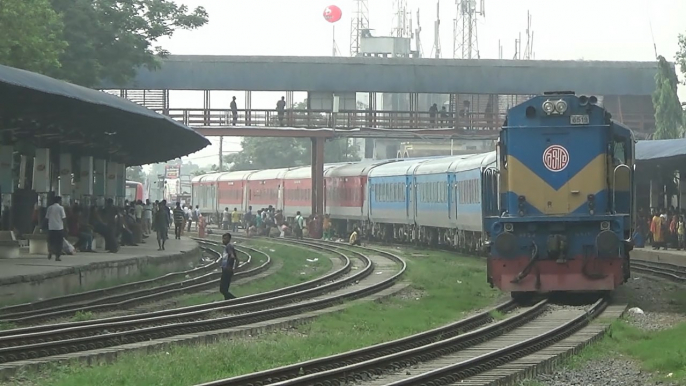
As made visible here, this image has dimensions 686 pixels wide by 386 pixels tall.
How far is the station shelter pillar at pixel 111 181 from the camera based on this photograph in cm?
3816

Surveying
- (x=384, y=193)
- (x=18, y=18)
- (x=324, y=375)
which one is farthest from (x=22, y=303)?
(x=384, y=193)

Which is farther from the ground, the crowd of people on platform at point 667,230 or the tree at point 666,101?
the tree at point 666,101

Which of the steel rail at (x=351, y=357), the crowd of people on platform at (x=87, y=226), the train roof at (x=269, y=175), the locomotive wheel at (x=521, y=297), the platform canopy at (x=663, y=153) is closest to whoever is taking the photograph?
the steel rail at (x=351, y=357)

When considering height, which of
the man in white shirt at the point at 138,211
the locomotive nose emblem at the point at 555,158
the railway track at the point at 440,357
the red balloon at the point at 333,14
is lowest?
the railway track at the point at 440,357

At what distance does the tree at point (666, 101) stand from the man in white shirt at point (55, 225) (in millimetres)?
33136

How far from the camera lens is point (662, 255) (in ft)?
113

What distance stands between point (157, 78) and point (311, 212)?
865 centimetres

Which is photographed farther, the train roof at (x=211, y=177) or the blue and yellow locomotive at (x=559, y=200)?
the train roof at (x=211, y=177)

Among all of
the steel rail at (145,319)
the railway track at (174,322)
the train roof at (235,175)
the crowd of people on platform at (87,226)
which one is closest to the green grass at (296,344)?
the railway track at (174,322)

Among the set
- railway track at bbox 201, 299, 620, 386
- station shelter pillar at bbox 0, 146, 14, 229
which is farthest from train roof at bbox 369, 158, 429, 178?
railway track at bbox 201, 299, 620, 386

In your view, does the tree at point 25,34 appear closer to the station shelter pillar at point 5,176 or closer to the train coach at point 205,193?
the station shelter pillar at point 5,176

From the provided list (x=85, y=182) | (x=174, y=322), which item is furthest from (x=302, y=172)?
(x=174, y=322)

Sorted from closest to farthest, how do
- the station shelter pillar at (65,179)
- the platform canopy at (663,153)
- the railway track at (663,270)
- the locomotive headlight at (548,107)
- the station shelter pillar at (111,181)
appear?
the locomotive headlight at (548,107), the railway track at (663,270), the station shelter pillar at (65,179), the platform canopy at (663,153), the station shelter pillar at (111,181)

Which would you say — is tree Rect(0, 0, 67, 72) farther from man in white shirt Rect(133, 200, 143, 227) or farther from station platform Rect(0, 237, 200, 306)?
station platform Rect(0, 237, 200, 306)
